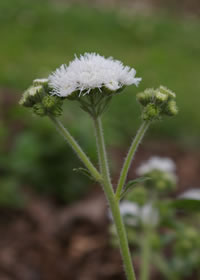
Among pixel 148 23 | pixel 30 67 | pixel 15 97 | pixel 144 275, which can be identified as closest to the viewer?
pixel 144 275

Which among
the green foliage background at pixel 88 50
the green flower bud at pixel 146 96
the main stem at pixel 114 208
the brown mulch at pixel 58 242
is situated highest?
the green foliage background at pixel 88 50

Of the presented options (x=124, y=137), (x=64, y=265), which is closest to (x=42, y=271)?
(x=64, y=265)

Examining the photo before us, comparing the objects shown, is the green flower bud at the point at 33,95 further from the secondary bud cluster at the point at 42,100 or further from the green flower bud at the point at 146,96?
the green flower bud at the point at 146,96

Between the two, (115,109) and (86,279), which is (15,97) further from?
(86,279)

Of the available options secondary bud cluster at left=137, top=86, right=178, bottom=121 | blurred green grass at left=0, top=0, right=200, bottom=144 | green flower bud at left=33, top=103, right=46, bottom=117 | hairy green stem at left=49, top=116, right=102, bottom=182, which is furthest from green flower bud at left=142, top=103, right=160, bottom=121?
blurred green grass at left=0, top=0, right=200, bottom=144

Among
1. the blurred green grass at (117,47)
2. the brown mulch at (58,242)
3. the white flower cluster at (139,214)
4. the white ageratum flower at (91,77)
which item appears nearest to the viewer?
the white ageratum flower at (91,77)

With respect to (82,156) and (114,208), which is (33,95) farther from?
(114,208)

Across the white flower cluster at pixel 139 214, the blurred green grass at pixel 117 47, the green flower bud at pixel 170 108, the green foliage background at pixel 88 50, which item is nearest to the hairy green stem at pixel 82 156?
the green flower bud at pixel 170 108

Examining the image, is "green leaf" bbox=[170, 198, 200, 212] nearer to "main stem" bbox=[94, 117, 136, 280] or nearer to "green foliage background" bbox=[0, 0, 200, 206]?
"main stem" bbox=[94, 117, 136, 280]

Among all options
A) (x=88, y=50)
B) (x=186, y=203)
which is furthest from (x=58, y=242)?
(x=88, y=50)
